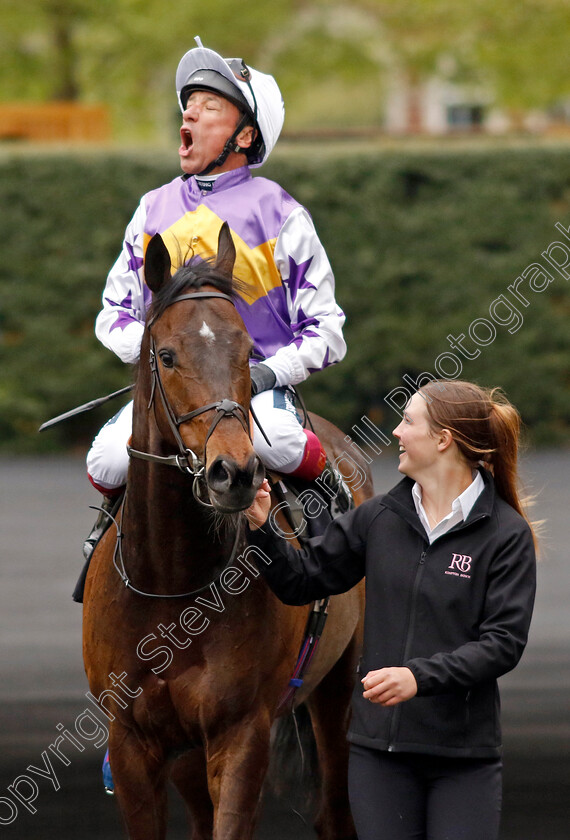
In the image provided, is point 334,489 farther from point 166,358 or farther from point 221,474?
point 221,474

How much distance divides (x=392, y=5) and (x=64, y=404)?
9.75 m

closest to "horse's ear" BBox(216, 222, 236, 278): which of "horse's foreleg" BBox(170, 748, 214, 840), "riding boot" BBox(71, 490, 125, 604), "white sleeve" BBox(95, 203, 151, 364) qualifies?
"white sleeve" BBox(95, 203, 151, 364)

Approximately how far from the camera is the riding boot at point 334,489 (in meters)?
4.30

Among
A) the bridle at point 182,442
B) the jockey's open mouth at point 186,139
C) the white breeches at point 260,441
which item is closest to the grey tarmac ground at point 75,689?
the white breeches at point 260,441

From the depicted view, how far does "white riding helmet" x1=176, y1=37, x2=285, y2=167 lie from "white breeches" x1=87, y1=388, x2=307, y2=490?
0.89 m

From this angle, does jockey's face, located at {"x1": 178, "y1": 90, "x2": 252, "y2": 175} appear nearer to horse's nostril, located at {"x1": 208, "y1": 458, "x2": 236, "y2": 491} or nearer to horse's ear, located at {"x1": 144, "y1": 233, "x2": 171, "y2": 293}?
horse's ear, located at {"x1": 144, "y1": 233, "x2": 171, "y2": 293}

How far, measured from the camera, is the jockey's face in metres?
4.05

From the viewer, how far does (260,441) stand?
388cm

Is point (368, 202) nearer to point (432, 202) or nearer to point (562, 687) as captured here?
point (432, 202)

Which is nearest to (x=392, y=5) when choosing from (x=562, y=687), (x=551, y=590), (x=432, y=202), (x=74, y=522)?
(x=432, y=202)

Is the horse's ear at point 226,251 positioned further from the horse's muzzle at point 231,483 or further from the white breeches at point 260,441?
the horse's muzzle at point 231,483

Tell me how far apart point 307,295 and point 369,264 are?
9.76 m

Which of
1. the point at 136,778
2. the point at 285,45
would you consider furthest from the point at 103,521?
the point at 285,45

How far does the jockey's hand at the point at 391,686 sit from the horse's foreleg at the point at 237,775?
28.0 inches
